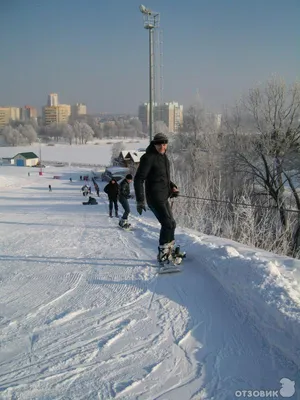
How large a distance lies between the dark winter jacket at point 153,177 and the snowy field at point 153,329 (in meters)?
1.10

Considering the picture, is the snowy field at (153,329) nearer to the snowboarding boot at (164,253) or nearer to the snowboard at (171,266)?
the snowboard at (171,266)

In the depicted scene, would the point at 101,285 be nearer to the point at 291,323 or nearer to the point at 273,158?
the point at 291,323

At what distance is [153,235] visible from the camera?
7.76 metres

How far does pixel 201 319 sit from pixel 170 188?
2.30 metres

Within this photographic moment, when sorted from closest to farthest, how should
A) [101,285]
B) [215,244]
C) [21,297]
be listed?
[21,297]
[101,285]
[215,244]

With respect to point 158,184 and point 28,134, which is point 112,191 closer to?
point 158,184

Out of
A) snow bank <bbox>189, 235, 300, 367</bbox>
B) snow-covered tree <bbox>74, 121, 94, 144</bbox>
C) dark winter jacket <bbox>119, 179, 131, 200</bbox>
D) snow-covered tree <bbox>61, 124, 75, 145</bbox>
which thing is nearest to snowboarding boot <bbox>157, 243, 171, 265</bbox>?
snow bank <bbox>189, 235, 300, 367</bbox>

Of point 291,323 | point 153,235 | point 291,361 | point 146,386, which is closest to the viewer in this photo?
point 146,386

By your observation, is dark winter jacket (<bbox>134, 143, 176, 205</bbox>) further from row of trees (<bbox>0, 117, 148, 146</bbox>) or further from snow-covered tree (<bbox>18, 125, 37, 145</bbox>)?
snow-covered tree (<bbox>18, 125, 37, 145</bbox>)

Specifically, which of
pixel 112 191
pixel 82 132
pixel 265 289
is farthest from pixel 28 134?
pixel 265 289

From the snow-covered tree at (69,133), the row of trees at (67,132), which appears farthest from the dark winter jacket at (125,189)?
the snow-covered tree at (69,133)

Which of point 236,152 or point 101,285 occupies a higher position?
point 236,152

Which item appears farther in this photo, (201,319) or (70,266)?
(70,266)

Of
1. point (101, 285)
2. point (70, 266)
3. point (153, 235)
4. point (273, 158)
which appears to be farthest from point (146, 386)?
point (273, 158)
